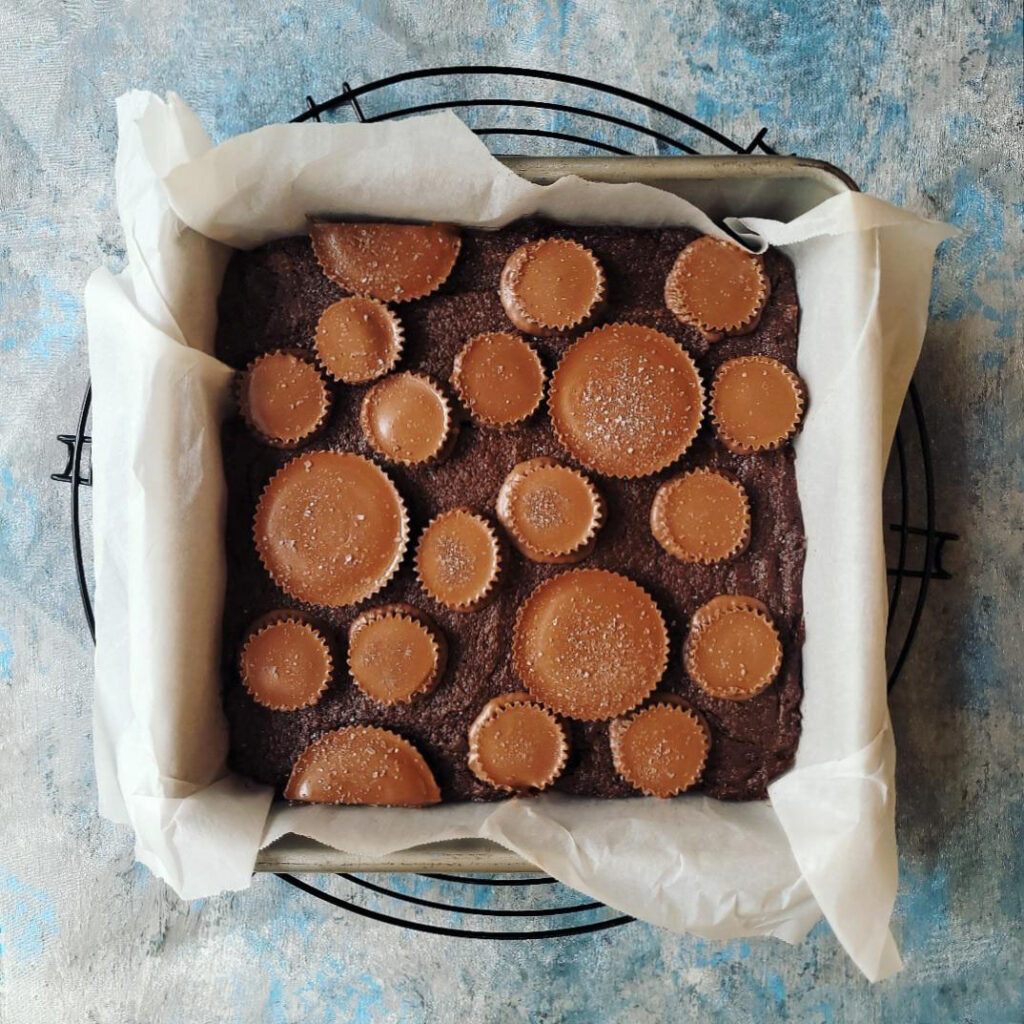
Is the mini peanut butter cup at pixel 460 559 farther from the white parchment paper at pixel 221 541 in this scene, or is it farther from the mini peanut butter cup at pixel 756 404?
the mini peanut butter cup at pixel 756 404

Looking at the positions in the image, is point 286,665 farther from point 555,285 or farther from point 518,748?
point 555,285

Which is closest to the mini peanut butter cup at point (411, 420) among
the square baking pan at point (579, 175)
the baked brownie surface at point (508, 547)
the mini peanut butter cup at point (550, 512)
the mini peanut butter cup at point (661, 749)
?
the baked brownie surface at point (508, 547)

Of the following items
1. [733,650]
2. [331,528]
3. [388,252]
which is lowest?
[733,650]

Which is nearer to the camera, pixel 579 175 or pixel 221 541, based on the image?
pixel 579 175

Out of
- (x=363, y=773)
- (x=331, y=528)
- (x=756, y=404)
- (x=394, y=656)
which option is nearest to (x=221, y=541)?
(x=331, y=528)

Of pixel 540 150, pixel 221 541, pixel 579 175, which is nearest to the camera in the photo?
pixel 579 175

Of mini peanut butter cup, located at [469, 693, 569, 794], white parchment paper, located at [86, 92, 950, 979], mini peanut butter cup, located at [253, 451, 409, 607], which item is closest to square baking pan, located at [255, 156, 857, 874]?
white parchment paper, located at [86, 92, 950, 979]

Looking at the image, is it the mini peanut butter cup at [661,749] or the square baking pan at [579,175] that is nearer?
the square baking pan at [579,175]
